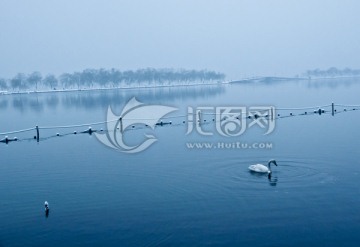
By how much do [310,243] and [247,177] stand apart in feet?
13.5

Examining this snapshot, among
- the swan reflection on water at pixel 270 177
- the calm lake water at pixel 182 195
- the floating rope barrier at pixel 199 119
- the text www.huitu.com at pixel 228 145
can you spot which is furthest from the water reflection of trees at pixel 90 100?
the swan reflection on water at pixel 270 177

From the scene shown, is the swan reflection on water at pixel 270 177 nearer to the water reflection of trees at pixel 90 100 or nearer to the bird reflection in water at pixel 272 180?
the bird reflection in water at pixel 272 180

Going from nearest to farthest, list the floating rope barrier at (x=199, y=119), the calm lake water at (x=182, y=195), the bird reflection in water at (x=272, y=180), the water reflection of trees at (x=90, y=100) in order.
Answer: the calm lake water at (x=182, y=195) < the bird reflection in water at (x=272, y=180) < the floating rope barrier at (x=199, y=119) < the water reflection of trees at (x=90, y=100)

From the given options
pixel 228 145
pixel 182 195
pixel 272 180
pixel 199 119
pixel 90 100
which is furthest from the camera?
pixel 90 100

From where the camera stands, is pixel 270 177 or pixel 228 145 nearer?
pixel 270 177

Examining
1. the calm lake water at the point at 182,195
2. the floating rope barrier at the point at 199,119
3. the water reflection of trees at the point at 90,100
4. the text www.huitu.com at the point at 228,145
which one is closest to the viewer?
the calm lake water at the point at 182,195

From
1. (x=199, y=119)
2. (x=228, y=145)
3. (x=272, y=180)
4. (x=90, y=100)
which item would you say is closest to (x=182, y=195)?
(x=272, y=180)

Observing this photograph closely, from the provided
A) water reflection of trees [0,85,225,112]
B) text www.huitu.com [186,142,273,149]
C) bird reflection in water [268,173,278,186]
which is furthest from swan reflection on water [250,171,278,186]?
water reflection of trees [0,85,225,112]

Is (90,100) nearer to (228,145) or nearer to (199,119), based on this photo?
(199,119)

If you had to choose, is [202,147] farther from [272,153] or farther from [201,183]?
[201,183]

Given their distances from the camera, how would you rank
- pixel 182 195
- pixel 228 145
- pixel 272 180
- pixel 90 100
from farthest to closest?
1. pixel 90 100
2. pixel 228 145
3. pixel 272 180
4. pixel 182 195

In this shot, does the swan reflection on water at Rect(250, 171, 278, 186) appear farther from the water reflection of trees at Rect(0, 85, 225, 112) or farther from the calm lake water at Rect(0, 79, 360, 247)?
the water reflection of trees at Rect(0, 85, 225, 112)

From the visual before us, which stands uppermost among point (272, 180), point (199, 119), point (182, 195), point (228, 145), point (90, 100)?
point (90, 100)

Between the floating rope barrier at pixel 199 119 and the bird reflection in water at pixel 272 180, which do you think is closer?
the bird reflection in water at pixel 272 180
